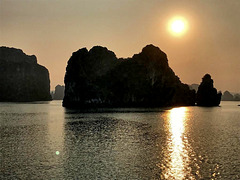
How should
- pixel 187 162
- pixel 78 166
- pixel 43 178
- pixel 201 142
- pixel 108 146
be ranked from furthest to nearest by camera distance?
pixel 201 142 < pixel 108 146 < pixel 187 162 < pixel 78 166 < pixel 43 178

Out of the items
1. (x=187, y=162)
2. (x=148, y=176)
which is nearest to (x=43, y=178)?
(x=148, y=176)

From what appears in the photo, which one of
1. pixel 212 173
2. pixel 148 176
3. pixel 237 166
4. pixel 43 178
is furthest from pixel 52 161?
pixel 237 166

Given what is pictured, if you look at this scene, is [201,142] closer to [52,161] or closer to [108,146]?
[108,146]

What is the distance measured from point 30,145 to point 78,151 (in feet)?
30.3

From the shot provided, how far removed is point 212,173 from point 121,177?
9.10 m

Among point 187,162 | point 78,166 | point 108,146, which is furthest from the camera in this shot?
point 108,146

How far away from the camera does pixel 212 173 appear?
25.7 metres

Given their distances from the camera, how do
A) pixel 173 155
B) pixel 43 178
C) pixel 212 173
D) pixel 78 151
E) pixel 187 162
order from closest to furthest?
pixel 43 178
pixel 212 173
pixel 187 162
pixel 173 155
pixel 78 151

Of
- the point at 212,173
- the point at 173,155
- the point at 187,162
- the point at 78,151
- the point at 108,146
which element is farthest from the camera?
the point at 108,146

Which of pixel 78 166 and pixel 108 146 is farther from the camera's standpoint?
pixel 108 146

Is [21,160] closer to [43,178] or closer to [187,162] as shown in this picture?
[43,178]

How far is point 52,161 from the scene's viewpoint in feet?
98.5

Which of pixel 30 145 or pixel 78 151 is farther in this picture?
pixel 30 145

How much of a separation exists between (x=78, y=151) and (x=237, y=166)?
2004cm
